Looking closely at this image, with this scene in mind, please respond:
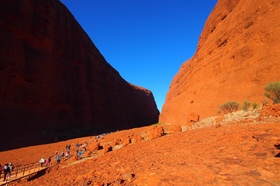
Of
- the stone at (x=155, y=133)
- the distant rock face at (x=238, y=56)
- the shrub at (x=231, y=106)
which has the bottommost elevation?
the stone at (x=155, y=133)

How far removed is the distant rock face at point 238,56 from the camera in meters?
17.3

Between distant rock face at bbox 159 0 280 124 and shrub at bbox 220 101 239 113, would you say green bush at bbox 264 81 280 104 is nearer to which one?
distant rock face at bbox 159 0 280 124

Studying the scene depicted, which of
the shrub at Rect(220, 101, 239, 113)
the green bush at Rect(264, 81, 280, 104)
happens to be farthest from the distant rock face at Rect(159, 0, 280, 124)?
the green bush at Rect(264, 81, 280, 104)

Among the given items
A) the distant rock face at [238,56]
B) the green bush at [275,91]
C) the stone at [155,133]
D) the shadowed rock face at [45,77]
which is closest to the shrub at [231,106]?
the distant rock face at [238,56]

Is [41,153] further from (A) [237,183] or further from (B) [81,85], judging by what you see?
(B) [81,85]

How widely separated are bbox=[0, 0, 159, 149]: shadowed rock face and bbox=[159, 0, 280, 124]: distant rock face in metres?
21.0

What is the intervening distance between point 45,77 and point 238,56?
93.9 feet

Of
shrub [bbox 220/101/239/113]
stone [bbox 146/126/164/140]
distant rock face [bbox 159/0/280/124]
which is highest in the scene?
distant rock face [bbox 159/0/280/124]

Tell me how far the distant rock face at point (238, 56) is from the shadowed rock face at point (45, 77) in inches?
828

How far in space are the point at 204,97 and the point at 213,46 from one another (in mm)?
9055

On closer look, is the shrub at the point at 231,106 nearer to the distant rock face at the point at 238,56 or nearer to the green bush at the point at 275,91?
the distant rock face at the point at 238,56

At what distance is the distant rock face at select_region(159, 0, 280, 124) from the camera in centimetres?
1728

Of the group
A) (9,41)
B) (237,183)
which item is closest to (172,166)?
(237,183)

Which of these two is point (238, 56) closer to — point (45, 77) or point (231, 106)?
point (231, 106)
